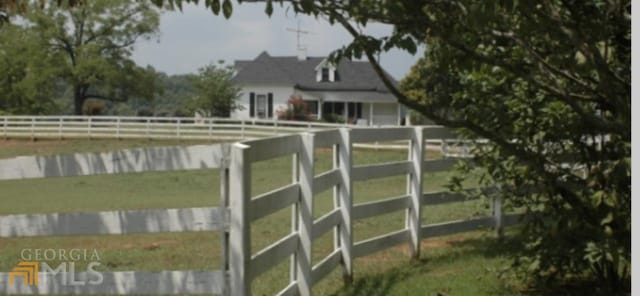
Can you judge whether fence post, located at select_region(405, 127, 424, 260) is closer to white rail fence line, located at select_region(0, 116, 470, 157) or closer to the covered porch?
white rail fence line, located at select_region(0, 116, 470, 157)

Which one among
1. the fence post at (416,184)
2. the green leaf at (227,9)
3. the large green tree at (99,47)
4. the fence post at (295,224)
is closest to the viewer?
the green leaf at (227,9)

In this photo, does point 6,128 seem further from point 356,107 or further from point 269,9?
point 269,9

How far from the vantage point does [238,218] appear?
4.80 metres

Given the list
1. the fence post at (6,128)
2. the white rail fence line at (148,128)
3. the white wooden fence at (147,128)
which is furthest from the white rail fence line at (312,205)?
the fence post at (6,128)

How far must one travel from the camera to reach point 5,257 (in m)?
8.41

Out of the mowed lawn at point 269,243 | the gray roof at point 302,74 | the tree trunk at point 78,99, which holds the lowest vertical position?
the mowed lawn at point 269,243

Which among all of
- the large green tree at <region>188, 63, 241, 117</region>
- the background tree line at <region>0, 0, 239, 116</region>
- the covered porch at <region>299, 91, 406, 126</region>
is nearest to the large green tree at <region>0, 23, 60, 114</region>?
the background tree line at <region>0, 0, 239, 116</region>

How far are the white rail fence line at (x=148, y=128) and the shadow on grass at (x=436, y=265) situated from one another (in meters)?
24.8

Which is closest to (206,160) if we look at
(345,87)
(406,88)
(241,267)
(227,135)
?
(241,267)

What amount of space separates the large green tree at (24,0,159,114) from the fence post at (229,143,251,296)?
46.6 metres

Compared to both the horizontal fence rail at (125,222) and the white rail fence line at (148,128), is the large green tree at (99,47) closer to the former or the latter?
the white rail fence line at (148,128)

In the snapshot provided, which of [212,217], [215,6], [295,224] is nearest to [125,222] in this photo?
[212,217]

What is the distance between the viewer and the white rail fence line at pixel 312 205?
4828mm

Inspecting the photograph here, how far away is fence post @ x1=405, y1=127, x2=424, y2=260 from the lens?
8.77 meters
